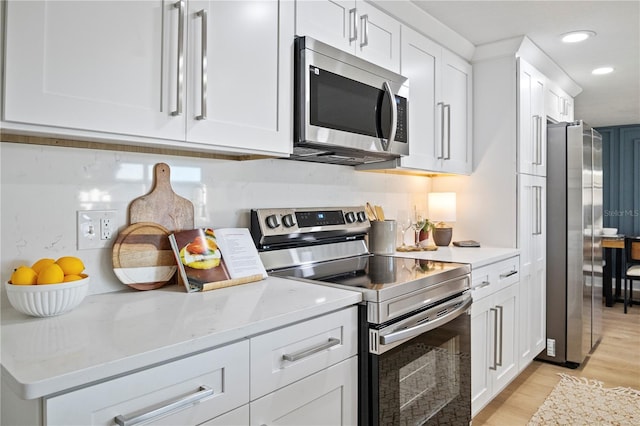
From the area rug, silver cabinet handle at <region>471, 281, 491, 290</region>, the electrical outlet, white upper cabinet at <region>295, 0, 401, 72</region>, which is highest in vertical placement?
white upper cabinet at <region>295, 0, 401, 72</region>

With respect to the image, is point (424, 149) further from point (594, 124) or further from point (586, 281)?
point (594, 124)

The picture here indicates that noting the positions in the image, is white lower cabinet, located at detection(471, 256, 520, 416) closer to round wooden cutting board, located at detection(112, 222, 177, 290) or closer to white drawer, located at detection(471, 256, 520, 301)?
white drawer, located at detection(471, 256, 520, 301)

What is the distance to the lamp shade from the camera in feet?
10.1

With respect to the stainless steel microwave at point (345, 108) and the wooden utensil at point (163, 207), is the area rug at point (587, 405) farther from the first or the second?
the wooden utensil at point (163, 207)

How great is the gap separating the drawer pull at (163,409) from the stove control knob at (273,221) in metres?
0.95

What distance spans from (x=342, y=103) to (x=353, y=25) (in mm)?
407

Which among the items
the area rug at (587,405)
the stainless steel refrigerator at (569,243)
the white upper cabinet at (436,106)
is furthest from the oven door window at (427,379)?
the stainless steel refrigerator at (569,243)

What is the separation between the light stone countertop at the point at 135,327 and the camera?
824 mm

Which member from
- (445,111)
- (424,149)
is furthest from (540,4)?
(424,149)

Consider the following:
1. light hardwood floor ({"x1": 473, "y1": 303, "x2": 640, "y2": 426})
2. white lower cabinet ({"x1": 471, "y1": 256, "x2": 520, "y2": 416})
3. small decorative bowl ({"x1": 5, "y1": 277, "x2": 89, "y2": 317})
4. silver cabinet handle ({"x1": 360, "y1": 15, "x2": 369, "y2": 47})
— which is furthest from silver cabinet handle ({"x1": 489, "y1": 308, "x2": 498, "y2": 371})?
small decorative bowl ({"x1": 5, "y1": 277, "x2": 89, "y2": 317})

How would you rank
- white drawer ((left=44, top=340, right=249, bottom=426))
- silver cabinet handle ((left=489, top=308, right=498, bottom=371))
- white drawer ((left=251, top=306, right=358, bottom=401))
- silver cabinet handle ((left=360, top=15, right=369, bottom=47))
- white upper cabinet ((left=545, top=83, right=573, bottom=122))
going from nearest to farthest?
1. white drawer ((left=44, top=340, right=249, bottom=426))
2. white drawer ((left=251, top=306, right=358, bottom=401))
3. silver cabinet handle ((left=360, top=15, right=369, bottom=47))
4. silver cabinet handle ((left=489, top=308, right=498, bottom=371))
5. white upper cabinet ((left=545, top=83, right=573, bottom=122))

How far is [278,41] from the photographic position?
5.39ft

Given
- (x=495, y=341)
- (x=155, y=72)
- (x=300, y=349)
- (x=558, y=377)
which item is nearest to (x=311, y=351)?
(x=300, y=349)

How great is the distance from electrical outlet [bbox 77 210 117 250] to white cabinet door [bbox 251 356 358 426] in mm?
763
